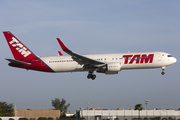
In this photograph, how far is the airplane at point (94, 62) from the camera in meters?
44.2

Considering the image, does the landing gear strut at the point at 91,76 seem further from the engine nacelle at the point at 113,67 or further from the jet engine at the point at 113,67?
the engine nacelle at the point at 113,67

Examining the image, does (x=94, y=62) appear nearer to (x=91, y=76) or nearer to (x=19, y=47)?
(x=91, y=76)

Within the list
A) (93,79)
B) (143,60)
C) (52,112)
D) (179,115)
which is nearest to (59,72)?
(93,79)

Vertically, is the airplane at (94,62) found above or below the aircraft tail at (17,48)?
below

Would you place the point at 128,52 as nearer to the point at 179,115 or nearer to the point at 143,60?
the point at 143,60

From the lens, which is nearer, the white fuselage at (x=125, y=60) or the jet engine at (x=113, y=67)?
the jet engine at (x=113, y=67)

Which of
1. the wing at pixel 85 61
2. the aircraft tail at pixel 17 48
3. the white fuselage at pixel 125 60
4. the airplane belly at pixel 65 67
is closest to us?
the wing at pixel 85 61

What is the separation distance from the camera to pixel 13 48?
48906mm

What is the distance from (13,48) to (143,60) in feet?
78.3

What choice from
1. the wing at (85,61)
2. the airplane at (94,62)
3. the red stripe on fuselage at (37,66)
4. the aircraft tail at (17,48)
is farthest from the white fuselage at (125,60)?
Answer: the aircraft tail at (17,48)

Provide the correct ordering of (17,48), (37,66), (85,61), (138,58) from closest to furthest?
(85,61), (138,58), (37,66), (17,48)

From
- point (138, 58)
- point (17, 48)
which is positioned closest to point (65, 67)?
point (17, 48)

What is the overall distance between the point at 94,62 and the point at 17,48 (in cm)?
1543

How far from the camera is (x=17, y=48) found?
48.8 meters
